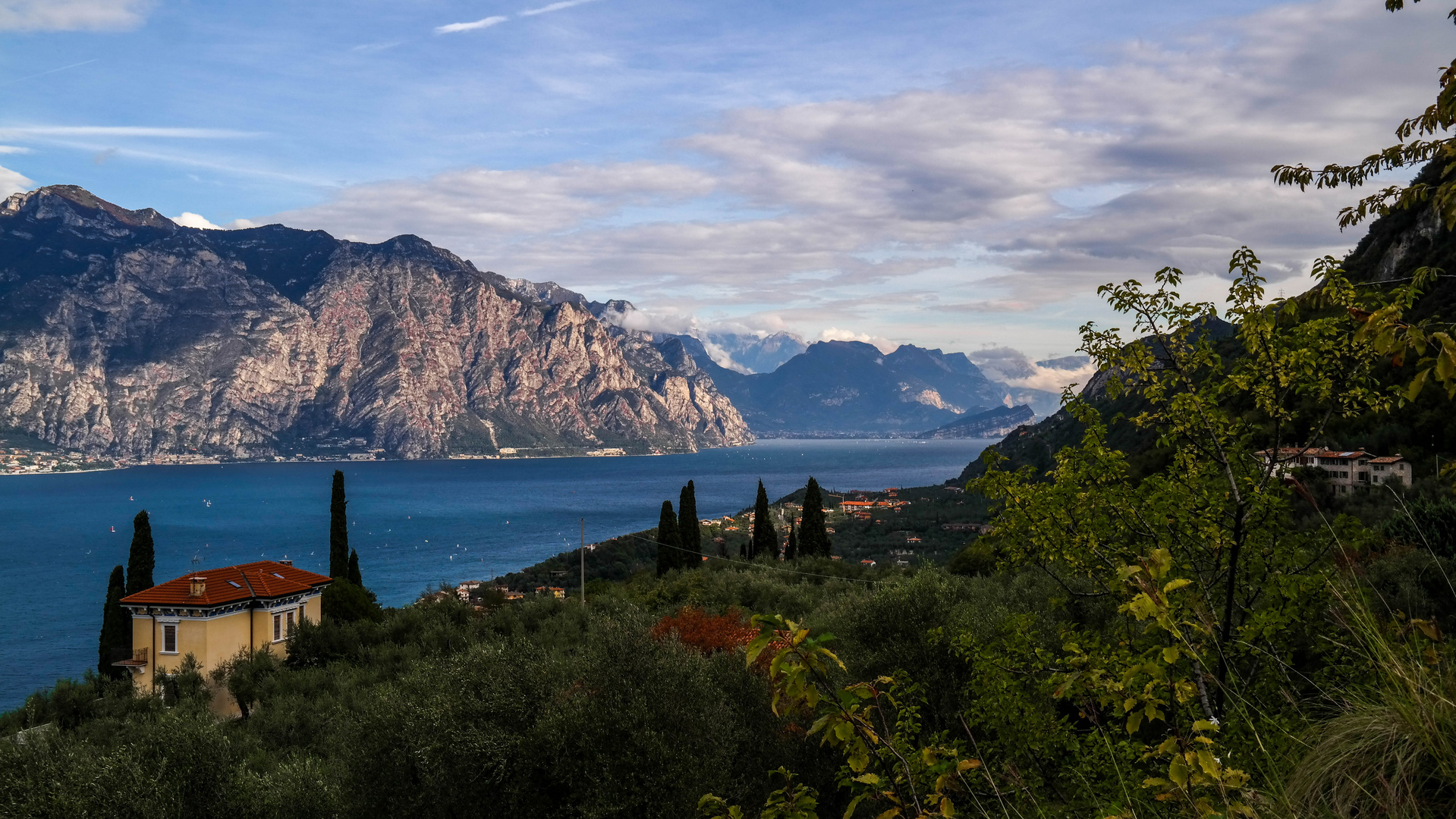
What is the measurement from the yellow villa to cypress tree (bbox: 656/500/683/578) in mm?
22917

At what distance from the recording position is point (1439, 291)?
49.6m

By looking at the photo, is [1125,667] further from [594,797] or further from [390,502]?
[390,502]

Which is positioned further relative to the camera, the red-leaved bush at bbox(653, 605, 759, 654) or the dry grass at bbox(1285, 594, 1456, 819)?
the red-leaved bush at bbox(653, 605, 759, 654)

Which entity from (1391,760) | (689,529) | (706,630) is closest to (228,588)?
(706,630)

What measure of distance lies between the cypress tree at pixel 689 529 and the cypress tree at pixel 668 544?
0.42m

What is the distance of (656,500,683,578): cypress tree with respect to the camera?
2156 inches

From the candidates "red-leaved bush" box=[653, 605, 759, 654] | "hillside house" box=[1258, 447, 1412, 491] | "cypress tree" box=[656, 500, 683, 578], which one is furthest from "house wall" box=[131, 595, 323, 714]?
"hillside house" box=[1258, 447, 1412, 491]

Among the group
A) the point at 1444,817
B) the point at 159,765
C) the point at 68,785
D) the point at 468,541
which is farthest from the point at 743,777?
the point at 468,541

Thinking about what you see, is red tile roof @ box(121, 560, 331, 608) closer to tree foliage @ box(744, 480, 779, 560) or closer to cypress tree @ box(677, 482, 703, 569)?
cypress tree @ box(677, 482, 703, 569)

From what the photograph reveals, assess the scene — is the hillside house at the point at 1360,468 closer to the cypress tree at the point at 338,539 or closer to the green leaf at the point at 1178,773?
the green leaf at the point at 1178,773

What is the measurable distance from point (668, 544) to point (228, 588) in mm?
26410

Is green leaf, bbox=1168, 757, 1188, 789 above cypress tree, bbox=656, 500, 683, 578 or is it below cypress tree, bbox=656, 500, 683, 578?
above

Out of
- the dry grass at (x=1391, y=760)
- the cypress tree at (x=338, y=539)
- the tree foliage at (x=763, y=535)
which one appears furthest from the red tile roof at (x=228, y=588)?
the dry grass at (x=1391, y=760)

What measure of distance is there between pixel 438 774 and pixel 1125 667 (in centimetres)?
1222
